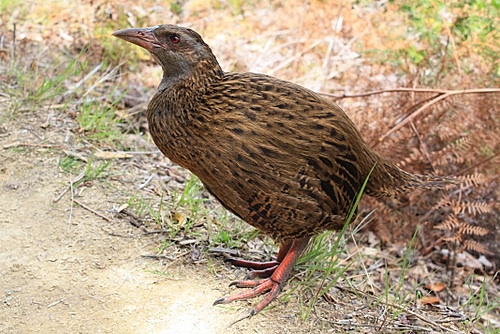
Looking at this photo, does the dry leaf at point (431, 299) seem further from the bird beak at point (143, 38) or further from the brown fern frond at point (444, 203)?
the bird beak at point (143, 38)

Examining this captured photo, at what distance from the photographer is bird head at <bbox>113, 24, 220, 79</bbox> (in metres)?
3.45

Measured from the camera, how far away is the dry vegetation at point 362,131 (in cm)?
406

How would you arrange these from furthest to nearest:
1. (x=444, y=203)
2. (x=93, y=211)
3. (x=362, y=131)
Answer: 1. (x=362, y=131)
2. (x=444, y=203)
3. (x=93, y=211)

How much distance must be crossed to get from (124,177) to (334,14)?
15.6ft

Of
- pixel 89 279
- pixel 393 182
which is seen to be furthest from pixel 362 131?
pixel 89 279

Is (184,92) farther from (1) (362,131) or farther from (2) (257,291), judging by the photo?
(1) (362,131)

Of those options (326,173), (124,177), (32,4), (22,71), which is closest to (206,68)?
(326,173)

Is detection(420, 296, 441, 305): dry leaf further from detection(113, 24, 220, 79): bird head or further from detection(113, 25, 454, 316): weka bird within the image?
detection(113, 24, 220, 79): bird head

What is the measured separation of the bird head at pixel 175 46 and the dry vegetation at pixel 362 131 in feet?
3.74

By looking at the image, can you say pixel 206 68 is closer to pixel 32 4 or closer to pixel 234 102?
pixel 234 102

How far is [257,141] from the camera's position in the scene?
10.8 ft

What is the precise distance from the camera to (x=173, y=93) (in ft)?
11.3

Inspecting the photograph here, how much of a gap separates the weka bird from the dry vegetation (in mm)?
423

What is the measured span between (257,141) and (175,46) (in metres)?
0.75
